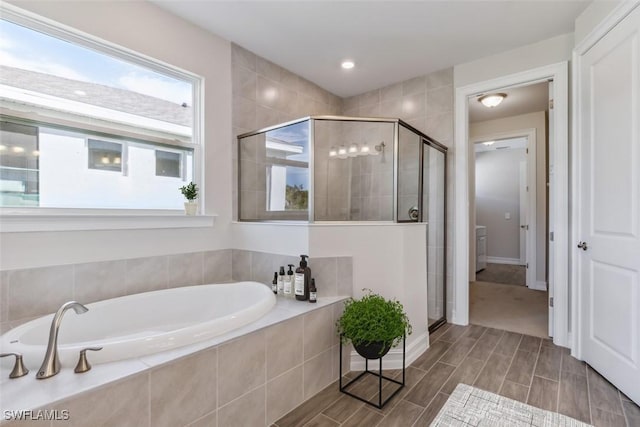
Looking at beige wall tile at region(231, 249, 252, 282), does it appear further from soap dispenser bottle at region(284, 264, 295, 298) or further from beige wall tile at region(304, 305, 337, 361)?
beige wall tile at region(304, 305, 337, 361)

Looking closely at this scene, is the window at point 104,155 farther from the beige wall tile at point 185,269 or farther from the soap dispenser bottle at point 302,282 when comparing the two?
the soap dispenser bottle at point 302,282

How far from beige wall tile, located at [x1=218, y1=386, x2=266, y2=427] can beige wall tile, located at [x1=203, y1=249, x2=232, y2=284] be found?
1254 millimetres

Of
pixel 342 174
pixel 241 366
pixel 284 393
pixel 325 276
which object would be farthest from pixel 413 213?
pixel 241 366

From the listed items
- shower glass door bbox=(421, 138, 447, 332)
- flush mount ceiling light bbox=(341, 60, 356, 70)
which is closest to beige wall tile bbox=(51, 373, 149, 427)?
shower glass door bbox=(421, 138, 447, 332)

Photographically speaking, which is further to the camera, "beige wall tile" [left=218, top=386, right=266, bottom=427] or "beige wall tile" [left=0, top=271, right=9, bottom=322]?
"beige wall tile" [left=0, top=271, right=9, bottom=322]

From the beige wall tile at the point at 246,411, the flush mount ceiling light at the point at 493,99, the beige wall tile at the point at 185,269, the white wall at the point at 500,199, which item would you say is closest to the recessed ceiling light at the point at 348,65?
the flush mount ceiling light at the point at 493,99

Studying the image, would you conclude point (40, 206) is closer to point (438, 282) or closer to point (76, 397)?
point (76, 397)

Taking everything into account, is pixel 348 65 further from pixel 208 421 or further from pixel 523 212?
pixel 523 212

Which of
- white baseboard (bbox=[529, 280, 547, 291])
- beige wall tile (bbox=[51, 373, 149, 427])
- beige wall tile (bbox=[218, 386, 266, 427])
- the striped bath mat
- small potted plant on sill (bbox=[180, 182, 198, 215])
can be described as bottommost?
the striped bath mat

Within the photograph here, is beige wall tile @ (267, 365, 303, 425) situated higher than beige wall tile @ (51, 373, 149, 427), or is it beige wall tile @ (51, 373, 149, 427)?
beige wall tile @ (51, 373, 149, 427)

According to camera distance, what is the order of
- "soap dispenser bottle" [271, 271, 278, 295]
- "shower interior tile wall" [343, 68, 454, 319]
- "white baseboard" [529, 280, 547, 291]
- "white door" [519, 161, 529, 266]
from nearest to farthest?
"soap dispenser bottle" [271, 271, 278, 295], "shower interior tile wall" [343, 68, 454, 319], "white baseboard" [529, 280, 547, 291], "white door" [519, 161, 529, 266]

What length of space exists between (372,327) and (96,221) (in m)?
1.88

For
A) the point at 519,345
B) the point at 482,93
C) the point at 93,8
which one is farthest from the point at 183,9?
the point at 519,345

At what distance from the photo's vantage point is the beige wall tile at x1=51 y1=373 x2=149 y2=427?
103 cm
